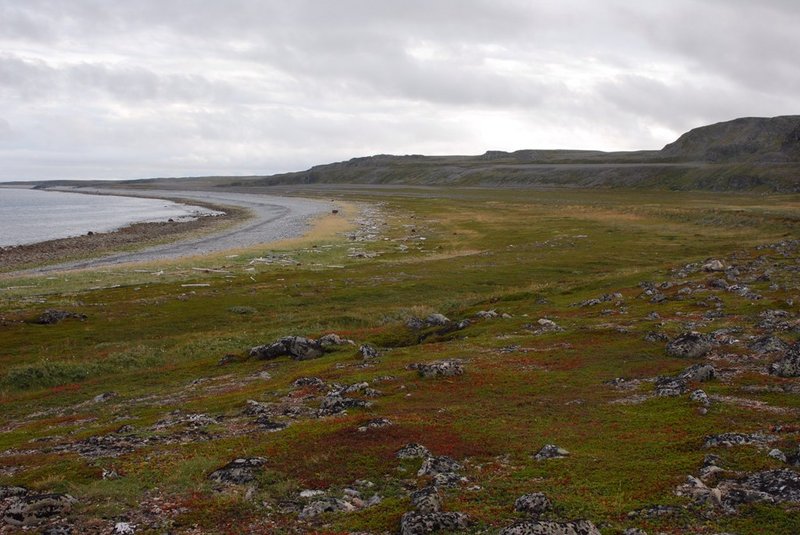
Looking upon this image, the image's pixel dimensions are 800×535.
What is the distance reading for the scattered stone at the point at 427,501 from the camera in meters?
13.4

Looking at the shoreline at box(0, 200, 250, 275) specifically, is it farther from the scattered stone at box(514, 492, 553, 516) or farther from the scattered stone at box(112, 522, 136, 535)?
the scattered stone at box(514, 492, 553, 516)

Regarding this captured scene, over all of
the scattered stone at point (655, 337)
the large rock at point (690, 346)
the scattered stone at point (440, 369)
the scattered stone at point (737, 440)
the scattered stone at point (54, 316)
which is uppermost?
the scattered stone at point (737, 440)

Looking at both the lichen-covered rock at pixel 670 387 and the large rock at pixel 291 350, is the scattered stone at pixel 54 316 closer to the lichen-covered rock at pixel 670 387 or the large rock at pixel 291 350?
the large rock at pixel 291 350

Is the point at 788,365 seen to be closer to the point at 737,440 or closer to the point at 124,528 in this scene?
the point at 737,440

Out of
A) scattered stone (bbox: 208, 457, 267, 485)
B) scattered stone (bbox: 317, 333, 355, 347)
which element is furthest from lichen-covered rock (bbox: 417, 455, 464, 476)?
scattered stone (bbox: 317, 333, 355, 347)

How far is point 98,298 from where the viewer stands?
58.4 meters

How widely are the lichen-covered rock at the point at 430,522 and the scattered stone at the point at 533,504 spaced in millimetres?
1302

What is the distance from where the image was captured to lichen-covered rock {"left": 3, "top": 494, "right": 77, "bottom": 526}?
46.9 feet

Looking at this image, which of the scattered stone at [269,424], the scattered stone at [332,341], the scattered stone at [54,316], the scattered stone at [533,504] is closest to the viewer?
the scattered stone at [533,504]

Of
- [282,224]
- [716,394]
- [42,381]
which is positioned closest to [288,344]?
[42,381]

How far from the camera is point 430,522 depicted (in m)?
12.9

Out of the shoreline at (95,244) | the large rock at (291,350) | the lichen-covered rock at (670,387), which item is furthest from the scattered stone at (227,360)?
the shoreline at (95,244)

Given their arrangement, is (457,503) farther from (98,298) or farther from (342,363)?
(98,298)

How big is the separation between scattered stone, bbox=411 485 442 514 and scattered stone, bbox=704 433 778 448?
8.08 meters
